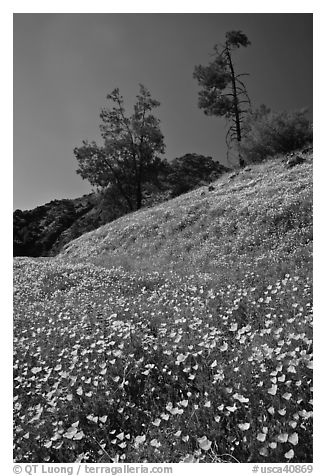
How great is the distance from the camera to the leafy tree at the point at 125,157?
3528cm

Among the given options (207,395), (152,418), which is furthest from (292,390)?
(152,418)

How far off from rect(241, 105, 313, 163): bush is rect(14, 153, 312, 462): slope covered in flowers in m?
13.8

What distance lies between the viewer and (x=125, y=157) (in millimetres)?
37688

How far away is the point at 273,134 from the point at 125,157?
1640 centimetres

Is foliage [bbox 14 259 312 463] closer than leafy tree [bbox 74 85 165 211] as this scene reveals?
Yes

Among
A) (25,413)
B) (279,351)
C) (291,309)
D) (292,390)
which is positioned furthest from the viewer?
(291,309)

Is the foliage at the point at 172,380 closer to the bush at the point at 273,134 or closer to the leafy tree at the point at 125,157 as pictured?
the bush at the point at 273,134

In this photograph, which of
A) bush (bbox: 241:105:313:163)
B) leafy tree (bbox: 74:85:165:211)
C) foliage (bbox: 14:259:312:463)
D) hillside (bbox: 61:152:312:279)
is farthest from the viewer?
leafy tree (bbox: 74:85:165:211)

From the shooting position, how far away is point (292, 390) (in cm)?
475

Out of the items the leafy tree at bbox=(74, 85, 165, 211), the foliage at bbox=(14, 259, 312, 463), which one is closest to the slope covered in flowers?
the foliage at bbox=(14, 259, 312, 463)

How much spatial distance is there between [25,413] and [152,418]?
2182mm

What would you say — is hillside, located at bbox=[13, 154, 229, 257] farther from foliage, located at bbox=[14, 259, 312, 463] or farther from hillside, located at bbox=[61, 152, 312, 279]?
foliage, located at bbox=[14, 259, 312, 463]

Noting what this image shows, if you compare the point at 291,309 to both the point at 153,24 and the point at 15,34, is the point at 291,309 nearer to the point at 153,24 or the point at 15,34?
the point at 153,24

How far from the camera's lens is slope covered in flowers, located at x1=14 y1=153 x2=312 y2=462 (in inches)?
177
